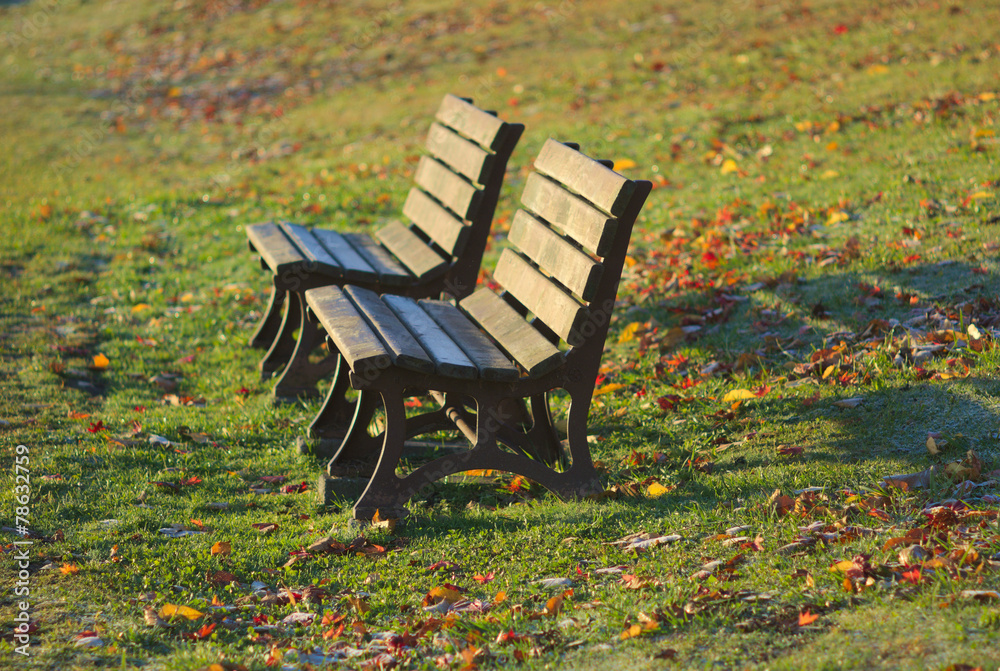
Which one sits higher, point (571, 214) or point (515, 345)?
point (571, 214)

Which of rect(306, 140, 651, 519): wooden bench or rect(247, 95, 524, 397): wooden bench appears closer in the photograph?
rect(306, 140, 651, 519): wooden bench

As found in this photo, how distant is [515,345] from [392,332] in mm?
501

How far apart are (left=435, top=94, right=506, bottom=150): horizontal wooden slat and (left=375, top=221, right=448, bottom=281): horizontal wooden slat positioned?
645mm

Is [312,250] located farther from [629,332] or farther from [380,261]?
[629,332]

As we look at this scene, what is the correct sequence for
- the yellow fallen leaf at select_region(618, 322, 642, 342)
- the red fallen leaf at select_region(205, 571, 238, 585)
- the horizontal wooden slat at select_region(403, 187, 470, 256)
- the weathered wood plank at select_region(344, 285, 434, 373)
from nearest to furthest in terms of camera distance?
the red fallen leaf at select_region(205, 571, 238, 585) < the weathered wood plank at select_region(344, 285, 434, 373) < the horizontal wooden slat at select_region(403, 187, 470, 256) < the yellow fallen leaf at select_region(618, 322, 642, 342)

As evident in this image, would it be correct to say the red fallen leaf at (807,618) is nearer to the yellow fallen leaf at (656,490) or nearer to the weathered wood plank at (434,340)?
the yellow fallen leaf at (656,490)

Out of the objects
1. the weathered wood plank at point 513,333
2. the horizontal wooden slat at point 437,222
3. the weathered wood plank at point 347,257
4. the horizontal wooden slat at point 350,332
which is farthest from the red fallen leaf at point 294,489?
the horizontal wooden slat at point 437,222

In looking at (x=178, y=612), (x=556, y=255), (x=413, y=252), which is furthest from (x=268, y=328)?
(x=178, y=612)

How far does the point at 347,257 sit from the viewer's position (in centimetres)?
493

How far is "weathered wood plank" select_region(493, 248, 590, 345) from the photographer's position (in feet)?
11.4

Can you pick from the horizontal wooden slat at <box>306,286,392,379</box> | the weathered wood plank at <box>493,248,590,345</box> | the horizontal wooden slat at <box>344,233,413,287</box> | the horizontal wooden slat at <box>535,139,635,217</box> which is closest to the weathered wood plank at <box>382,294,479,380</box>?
the horizontal wooden slat at <box>306,286,392,379</box>

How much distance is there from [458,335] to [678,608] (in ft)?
5.12

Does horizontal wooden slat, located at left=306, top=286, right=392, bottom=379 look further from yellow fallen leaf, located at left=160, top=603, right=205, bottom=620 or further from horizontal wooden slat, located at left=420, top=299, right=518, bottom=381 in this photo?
yellow fallen leaf, located at left=160, top=603, right=205, bottom=620

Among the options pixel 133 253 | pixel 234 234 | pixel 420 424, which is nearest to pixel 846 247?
pixel 420 424
